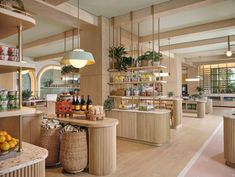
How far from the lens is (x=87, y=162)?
3.17 meters

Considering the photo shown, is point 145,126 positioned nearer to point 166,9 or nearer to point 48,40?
point 166,9

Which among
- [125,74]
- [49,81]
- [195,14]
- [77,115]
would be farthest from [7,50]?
[49,81]

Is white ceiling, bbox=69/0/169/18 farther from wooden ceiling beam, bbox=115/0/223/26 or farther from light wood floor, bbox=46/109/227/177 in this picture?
light wood floor, bbox=46/109/227/177

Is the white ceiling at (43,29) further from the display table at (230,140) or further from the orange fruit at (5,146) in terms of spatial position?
the display table at (230,140)

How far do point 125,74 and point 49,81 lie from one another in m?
8.17

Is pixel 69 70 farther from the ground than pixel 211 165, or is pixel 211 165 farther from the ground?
pixel 69 70

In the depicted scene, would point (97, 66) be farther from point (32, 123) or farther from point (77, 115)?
point (32, 123)

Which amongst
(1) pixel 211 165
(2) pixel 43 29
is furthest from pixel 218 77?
(2) pixel 43 29

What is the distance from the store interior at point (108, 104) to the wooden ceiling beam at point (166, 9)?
0.02 metres

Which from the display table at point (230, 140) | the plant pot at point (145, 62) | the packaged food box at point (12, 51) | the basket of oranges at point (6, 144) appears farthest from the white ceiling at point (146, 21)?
the basket of oranges at point (6, 144)

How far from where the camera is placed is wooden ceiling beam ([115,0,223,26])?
4227 millimetres

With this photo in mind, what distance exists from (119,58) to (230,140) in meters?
3.39

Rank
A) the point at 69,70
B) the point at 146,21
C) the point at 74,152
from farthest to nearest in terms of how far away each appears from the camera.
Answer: the point at 69,70 < the point at 146,21 < the point at 74,152

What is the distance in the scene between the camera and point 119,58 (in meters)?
5.50
